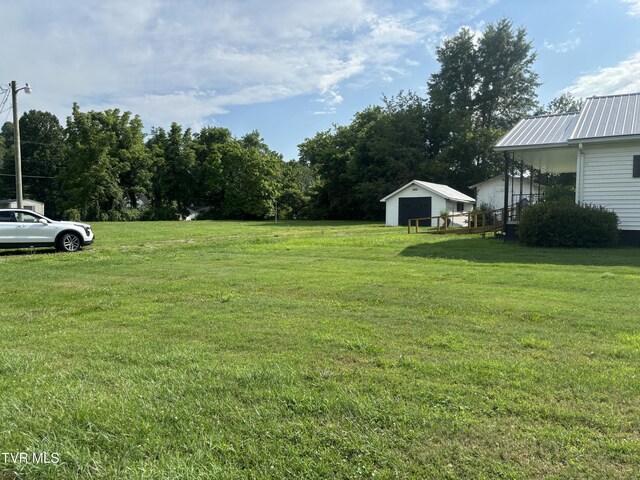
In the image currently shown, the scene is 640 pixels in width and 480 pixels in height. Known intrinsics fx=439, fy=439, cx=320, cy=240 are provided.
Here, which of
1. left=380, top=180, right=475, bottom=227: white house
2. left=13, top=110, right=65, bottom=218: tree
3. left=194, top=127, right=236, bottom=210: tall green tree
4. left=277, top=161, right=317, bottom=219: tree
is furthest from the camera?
left=277, top=161, right=317, bottom=219: tree

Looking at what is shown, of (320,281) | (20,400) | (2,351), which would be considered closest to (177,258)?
(320,281)

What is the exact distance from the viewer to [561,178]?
132 ft

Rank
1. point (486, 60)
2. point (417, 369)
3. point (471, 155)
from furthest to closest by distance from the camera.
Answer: point (486, 60)
point (471, 155)
point (417, 369)

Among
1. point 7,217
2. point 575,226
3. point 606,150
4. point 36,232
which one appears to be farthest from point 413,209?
point 7,217

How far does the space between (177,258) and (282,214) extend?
48.6m

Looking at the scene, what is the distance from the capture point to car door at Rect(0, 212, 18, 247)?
13875mm

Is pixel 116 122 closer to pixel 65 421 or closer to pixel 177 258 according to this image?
pixel 177 258

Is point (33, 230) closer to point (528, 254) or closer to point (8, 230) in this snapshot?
point (8, 230)

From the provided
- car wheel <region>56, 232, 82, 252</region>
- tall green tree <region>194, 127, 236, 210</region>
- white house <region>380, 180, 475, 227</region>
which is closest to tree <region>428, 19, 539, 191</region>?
white house <region>380, 180, 475, 227</region>

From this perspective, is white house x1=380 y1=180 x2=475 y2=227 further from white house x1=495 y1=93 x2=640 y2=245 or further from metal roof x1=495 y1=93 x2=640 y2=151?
white house x1=495 y1=93 x2=640 y2=245

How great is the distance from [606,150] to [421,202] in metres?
20.1

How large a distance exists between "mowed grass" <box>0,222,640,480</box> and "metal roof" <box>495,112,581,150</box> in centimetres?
974

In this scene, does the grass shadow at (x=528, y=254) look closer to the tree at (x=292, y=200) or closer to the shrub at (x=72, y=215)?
the shrub at (x=72, y=215)

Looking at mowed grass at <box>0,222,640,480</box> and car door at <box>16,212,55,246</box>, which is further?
car door at <box>16,212,55,246</box>
